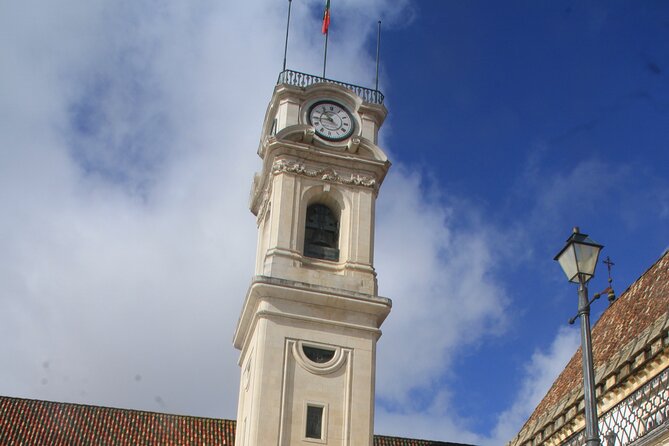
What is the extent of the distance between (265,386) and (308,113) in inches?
327

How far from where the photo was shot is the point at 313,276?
25.5 meters

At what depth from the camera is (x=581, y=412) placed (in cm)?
2003

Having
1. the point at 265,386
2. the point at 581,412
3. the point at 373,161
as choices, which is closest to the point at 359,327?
the point at 265,386

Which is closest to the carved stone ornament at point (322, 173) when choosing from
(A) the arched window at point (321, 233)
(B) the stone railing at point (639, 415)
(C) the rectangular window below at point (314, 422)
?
(A) the arched window at point (321, 233)

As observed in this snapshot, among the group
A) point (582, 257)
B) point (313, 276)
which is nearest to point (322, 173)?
point (313, 276)

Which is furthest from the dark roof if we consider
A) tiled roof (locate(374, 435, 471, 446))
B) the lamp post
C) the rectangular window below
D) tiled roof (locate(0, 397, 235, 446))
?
the lamp post

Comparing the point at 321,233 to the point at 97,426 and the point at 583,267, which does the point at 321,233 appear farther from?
the point at 583,267

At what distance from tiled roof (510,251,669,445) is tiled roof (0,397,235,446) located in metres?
13.3

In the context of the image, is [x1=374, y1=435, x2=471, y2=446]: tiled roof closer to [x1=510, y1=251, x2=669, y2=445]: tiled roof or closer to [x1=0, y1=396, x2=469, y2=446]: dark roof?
[x1=0, y1=396, x2=469, y2=446]: dark roof

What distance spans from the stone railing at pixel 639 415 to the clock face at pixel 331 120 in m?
12.4

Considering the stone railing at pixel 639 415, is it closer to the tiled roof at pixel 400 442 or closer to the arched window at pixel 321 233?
the arched window at pixel 321 233

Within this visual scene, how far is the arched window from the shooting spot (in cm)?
2638

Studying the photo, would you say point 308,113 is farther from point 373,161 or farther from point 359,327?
point 359,327

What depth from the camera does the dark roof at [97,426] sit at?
32.5 meters
